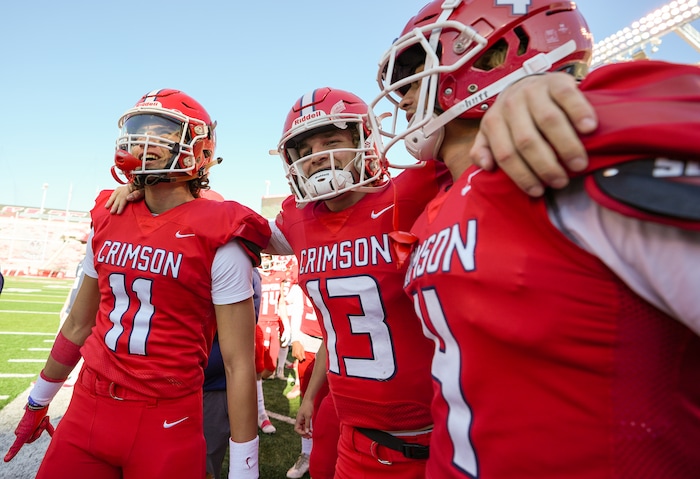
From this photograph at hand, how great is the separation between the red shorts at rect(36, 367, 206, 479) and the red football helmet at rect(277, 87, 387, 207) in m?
1.15

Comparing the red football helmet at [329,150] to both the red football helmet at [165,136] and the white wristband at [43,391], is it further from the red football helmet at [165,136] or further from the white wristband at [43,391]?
the white wristband at [43,391]

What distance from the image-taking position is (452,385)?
0.98 metres

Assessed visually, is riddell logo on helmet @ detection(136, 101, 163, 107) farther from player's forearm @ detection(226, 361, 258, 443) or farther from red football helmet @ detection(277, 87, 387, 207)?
player's forearm @ detection(226, 361, 258, 443)

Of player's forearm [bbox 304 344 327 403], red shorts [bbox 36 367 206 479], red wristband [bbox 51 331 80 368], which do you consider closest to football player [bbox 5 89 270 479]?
red shorts [bbox 36 367 206 479]

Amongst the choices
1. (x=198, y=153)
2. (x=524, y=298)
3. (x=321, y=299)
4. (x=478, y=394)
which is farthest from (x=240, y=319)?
(x=524, y=298)

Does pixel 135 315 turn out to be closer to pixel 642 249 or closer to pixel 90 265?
pixel 90 265

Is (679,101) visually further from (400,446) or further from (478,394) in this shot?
(400,446)

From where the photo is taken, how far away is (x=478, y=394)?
89cm

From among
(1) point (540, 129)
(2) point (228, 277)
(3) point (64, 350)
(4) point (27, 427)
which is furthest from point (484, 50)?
(4) point (27, 427)

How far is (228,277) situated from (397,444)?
3.41 ft

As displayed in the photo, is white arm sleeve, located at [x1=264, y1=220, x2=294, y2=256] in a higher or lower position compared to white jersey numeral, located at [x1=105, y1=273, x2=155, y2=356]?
higher

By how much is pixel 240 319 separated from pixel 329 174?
0.80 m

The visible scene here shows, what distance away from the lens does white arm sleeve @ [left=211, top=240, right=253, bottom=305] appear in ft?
6.48

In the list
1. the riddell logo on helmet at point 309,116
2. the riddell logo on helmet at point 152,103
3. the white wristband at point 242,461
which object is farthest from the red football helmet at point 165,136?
the white wristband at point 242,461
